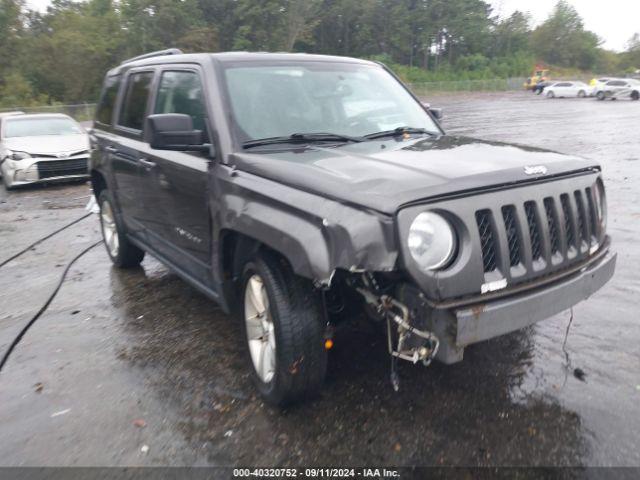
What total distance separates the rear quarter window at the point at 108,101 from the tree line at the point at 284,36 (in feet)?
113

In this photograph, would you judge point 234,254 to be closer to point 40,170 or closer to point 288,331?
point 288,331

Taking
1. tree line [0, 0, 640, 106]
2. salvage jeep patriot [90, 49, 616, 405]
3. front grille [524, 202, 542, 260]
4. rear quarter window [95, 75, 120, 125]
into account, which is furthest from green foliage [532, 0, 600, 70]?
front grille [524, 202, 542, 260]

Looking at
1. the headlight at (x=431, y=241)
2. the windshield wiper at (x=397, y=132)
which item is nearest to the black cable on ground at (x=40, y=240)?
the windshield wiper at (x=397, y=132)

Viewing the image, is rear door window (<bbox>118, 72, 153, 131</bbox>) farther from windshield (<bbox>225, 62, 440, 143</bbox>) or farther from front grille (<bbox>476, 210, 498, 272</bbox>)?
front grille (<bbox>476, 210, 498, 272</bbox>)

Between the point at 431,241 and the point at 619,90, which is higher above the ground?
the point at 431,241

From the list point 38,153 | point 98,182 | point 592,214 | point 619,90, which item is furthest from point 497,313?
point 619,90

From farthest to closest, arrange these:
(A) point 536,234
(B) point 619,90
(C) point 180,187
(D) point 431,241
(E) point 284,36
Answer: (E) point 284,36 < (B) point 619,90 < (C) point 180,187 < (A) point 536,234 < (D) point 431,241

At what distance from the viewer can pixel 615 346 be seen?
376 cm

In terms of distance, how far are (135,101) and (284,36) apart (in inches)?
2156

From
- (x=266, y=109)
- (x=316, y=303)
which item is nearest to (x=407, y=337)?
(x=316, y=303)

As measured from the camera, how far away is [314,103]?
390 centimetres

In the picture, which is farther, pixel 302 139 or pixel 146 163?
pixel 146 163

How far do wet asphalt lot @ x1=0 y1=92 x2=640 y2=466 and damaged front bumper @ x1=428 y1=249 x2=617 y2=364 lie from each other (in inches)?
24.6

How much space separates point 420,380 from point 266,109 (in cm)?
197
